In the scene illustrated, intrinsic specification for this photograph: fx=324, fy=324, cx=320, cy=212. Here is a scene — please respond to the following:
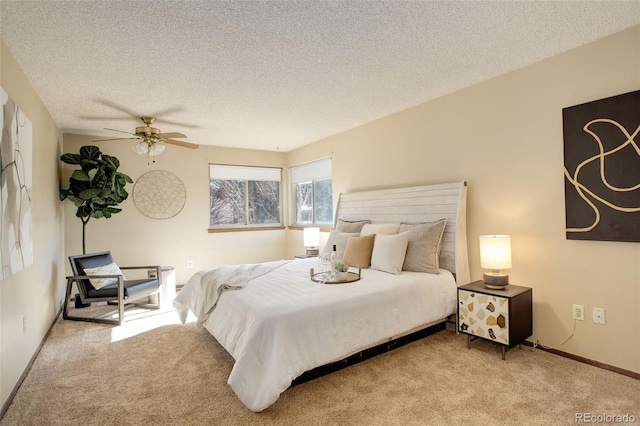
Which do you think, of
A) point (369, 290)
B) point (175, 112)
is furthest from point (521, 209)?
point (175, 112)

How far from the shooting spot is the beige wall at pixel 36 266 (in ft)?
7.38

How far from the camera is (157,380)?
2.43 metres

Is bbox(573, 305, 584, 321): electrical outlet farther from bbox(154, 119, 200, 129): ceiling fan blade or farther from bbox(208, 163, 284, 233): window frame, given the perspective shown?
bbox(208, 163, 284, 233): window frame

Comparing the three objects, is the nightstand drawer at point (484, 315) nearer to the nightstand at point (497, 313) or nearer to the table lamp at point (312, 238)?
the nightstand at point (497, 313)

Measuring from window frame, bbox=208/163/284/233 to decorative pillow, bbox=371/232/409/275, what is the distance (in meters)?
3.47

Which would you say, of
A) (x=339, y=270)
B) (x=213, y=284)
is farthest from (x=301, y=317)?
(x=213, y=284)

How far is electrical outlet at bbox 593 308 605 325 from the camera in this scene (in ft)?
8.11

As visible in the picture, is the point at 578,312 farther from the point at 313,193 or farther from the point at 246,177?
the point at 246,177

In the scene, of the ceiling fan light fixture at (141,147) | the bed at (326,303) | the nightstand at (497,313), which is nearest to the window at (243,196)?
the ceiling fan light fixture at (141,147)

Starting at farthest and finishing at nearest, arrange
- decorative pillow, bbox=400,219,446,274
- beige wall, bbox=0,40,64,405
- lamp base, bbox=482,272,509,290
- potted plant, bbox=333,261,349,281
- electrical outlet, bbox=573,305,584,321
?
decorative pillow, bbox=400,219,446,274 → potted plant, bbox=333,261,349,281 → lamp base, bbox=482,272,509,290 → electrical outlet, bbox=573,305,584,321 → beige wall, bbox=0,40,64,405

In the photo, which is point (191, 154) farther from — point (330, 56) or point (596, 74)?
point (596, 74)

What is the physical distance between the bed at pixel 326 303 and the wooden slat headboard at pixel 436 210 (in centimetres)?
1

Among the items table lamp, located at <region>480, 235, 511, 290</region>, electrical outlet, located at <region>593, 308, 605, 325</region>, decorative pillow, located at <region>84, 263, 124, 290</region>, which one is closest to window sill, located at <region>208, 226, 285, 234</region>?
decorative pillow, located at <region>84, 263, 124, 290</region>

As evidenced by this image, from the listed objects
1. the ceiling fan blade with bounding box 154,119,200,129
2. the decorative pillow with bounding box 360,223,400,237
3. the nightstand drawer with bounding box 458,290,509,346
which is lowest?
the nightstand drawer with bounding box 458,290,509,346
